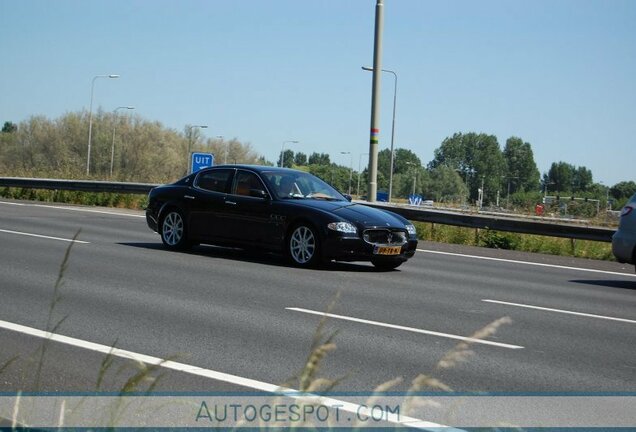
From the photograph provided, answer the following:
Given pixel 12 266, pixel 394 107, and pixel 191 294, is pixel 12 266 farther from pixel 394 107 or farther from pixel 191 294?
pixel 394 107

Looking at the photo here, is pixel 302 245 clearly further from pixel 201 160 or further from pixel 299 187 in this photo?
pixel 201 160

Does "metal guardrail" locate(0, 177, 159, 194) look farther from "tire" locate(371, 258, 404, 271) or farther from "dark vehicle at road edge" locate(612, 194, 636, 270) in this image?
"dark vehicle at road edge" locate(612, 194, 636, 270)

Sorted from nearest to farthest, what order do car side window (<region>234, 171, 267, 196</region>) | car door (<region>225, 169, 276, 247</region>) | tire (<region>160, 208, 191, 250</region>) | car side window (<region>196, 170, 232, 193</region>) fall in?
car door (<region>225, 169, 276, 247</region>)
car side window (<region>234, 171, 267, 196</region>)
car side window (<region>196, 170, 232, 193</region>)
tire (<region>160, 208, 191, 250</region>)

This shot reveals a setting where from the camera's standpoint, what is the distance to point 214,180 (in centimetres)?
1650

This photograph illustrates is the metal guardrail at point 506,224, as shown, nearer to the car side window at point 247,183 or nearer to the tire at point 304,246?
the car side window at point 247,183

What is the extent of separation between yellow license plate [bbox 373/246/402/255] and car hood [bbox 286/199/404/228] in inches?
12.5

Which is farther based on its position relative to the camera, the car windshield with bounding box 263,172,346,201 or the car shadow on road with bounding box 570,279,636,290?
the car windshield with bounding box 263,172,346,201

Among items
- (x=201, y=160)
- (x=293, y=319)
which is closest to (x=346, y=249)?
(x=293, y=319)

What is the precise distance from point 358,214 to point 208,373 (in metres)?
8.03

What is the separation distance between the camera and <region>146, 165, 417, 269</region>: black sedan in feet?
47.5

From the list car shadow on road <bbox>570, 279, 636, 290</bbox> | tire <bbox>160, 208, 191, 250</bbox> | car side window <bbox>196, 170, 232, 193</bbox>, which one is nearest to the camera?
car shadow on road <bbox>570, 279, 636, 290</bbox>

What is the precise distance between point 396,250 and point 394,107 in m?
29.6

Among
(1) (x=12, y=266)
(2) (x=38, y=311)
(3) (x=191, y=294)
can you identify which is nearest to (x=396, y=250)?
(3) (x=191, y=294)

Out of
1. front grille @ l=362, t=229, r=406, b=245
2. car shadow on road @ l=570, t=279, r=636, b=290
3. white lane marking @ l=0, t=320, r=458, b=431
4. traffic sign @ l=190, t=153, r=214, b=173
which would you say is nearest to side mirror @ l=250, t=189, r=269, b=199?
front grille @ l=362, t=229, r=406, b=245
